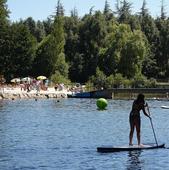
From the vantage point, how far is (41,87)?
105m

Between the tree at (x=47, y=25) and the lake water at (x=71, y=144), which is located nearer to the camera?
the lake water at (x=71, y=144)

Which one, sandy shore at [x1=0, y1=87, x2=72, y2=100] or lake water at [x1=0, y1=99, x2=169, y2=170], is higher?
sandy shore at [x1=0, y1=87, x2=72, y2=100]

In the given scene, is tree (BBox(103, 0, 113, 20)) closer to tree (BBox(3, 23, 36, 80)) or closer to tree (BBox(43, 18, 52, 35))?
tree (BBox(43, 18, 52, 35))

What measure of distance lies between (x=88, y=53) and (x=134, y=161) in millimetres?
110222

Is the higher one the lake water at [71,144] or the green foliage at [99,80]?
the green foliage at [99,80]

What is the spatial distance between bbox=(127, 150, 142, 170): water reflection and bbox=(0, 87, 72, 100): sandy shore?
6676cm

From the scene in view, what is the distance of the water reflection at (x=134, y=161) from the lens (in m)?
23.8

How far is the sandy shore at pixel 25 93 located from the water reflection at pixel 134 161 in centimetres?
6676

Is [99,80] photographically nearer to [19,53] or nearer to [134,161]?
[19,53]

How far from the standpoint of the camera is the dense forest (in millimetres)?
121438

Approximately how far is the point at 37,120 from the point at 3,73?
245ft

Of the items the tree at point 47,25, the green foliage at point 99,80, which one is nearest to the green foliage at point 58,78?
the green foliage at point 99,80

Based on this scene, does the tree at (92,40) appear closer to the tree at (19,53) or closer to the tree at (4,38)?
the tree at (19,53)

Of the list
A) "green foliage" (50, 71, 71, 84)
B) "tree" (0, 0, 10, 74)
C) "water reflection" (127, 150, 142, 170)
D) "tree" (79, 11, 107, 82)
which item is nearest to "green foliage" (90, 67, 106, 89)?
"green foliage" (50, 71, 71, 84)
